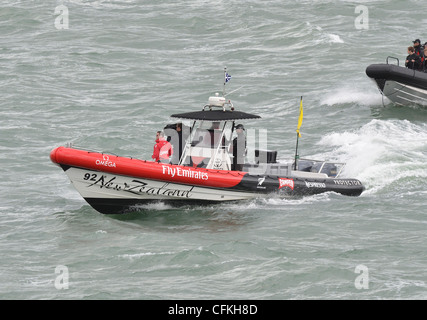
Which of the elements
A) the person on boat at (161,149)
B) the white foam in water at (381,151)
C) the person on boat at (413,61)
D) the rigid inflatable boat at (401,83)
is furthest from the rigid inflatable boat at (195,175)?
the person on boat at (413,61)

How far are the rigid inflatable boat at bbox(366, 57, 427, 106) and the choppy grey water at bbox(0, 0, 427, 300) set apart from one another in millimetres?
334

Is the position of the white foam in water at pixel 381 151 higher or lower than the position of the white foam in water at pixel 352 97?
lower

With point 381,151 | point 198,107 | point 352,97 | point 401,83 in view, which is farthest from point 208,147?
point 352,97

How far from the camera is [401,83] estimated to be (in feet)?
81.3

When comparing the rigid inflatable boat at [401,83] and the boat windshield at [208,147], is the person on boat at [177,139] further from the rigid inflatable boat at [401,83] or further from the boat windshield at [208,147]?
the rigid inflatable boat at [401,83]

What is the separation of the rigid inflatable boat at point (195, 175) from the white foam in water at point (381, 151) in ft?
4.03

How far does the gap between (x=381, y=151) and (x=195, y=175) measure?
551 centimetres

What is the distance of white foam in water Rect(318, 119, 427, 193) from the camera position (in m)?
18.7

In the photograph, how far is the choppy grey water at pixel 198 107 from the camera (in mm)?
13164

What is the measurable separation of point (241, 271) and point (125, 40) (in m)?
20.9

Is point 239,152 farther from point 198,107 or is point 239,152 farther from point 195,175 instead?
point 198,107

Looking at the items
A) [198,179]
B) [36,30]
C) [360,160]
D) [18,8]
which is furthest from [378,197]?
[18,8]

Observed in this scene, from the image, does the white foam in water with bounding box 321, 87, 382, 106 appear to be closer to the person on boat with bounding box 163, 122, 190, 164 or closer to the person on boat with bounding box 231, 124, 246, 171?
the person on boat with bounding box 231, 124, 246, 171

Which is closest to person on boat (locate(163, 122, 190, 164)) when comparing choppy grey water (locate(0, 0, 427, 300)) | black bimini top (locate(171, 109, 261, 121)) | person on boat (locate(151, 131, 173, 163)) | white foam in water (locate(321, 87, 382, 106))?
person on boat (locate(151, 131, 173, 163))
